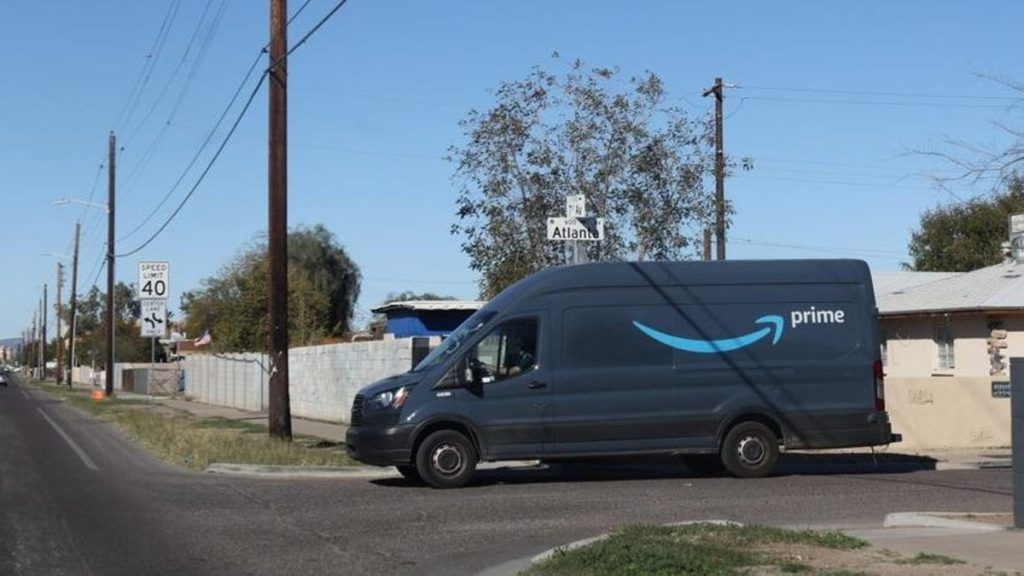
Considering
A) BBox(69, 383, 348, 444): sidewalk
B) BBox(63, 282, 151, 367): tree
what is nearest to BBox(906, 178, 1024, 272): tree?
BBox(69, 383, 348, 444): sidewalk

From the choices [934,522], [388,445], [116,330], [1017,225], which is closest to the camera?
[934,522]

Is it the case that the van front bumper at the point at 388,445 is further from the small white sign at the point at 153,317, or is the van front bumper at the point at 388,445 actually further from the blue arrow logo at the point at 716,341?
the small white sign at the point at 153,317

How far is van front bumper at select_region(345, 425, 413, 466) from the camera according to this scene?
15.2 metres

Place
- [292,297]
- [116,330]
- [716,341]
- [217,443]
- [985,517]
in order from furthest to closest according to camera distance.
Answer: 1. [116,330]
2. [292,297]
3. [217,443]
4. [716,341]
5. [985,517]

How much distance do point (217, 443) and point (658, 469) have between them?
8429 millimetres

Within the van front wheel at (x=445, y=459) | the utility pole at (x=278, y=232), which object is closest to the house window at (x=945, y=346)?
the utility pole at (x=278, y=232)

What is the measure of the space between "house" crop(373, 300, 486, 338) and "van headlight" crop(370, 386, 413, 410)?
63.5 ft

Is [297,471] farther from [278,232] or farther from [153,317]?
[153,317]

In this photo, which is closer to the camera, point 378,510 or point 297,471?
point 378,510

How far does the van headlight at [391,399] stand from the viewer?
15.3m

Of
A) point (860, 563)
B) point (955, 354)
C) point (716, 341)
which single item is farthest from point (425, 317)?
point (860, 563)

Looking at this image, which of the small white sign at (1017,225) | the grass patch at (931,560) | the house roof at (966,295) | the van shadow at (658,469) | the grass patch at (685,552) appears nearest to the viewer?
the grass patch at (685,552)

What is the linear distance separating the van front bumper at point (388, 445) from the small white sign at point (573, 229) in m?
3.64

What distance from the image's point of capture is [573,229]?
17000 millimetres
